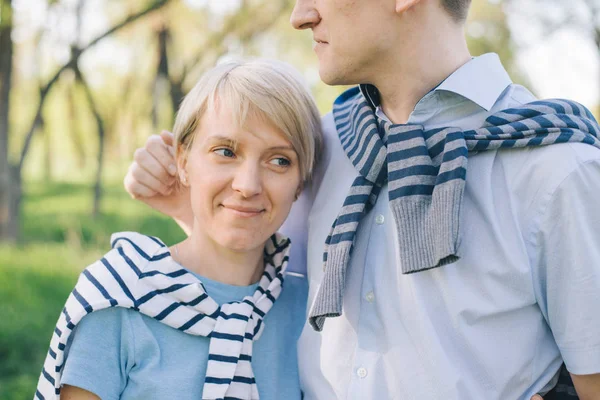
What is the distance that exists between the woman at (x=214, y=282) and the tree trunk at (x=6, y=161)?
545 centimetres

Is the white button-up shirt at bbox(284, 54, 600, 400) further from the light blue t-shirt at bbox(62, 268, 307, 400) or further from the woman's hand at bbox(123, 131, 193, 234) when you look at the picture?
the woman's hand at bbox(123, 131, 193, 234)

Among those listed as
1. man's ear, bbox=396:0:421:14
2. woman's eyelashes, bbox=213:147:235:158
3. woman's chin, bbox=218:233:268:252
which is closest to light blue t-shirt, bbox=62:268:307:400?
woman's chin, bbox=218:233:268:252

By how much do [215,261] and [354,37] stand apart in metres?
0.82

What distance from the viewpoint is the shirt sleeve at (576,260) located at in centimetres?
180

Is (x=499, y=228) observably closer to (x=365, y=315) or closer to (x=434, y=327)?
(x=434, y=327)

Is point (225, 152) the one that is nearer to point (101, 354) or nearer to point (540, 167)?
point (101, 354)

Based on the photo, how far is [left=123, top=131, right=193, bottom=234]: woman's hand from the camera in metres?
2.48

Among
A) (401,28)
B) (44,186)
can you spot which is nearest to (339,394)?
(401,28)

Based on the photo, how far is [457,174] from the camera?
1.84 metres

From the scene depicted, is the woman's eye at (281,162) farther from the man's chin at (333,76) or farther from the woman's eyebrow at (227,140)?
the man's chin at (333,76)

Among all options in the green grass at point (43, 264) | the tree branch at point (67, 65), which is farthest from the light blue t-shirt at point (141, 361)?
the tree branch at point (67, 65)

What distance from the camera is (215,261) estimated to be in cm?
226

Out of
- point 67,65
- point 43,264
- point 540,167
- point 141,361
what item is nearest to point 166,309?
point 141,361

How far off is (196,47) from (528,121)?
10.6 metres
